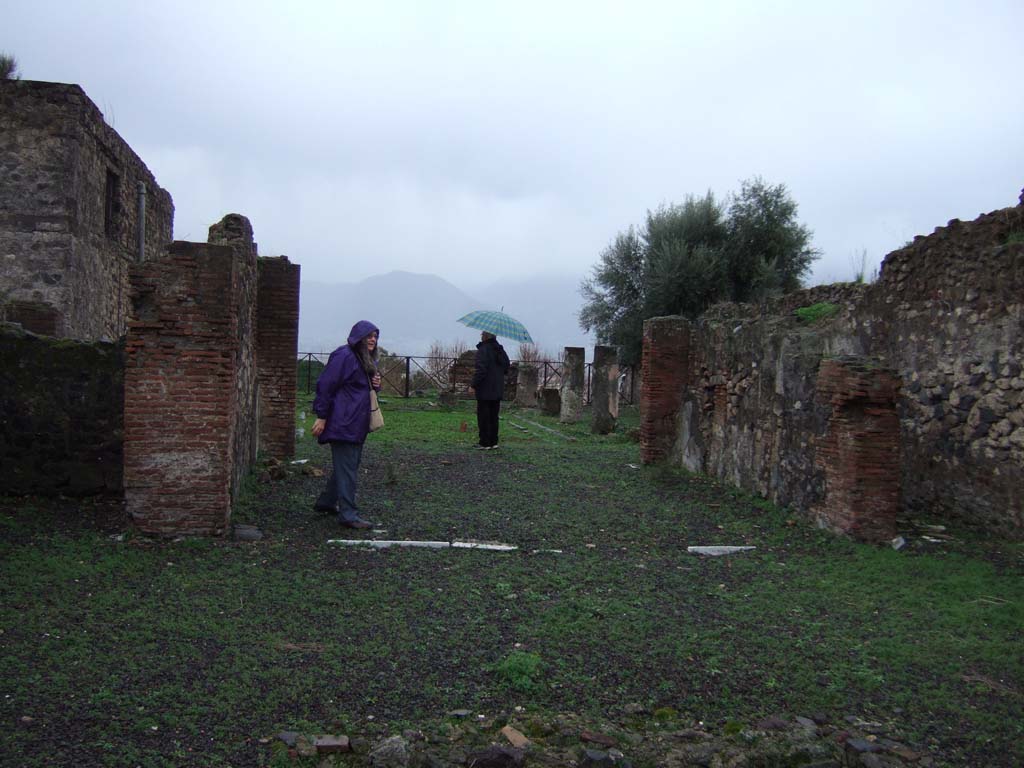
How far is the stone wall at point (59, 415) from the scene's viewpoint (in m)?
A: 7.05

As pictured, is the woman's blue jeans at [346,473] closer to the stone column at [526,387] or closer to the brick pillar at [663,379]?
the brick pillar at [663,379]

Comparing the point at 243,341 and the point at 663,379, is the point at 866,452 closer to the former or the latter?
→ the point at 663,379

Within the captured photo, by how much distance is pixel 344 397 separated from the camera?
23.3ft

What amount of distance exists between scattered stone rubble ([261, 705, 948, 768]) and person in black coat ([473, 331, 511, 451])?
9.55m

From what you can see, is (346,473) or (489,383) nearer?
Result: (346,473)

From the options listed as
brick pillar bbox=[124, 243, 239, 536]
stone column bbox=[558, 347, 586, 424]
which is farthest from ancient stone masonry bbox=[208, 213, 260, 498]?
stone column bbox=[558, 347, 586, 424]

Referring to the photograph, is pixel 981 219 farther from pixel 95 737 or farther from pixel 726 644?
pixel 95 737

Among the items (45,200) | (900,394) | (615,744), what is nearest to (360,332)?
(615,744)

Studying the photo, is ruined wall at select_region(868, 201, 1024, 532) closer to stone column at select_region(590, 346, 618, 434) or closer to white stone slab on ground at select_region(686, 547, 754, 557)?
white stone slab on ground at select_region(686, 547, 754, 557)

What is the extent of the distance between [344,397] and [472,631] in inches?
118

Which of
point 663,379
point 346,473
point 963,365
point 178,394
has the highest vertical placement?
point 963,365

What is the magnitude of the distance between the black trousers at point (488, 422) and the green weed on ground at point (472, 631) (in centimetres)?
543

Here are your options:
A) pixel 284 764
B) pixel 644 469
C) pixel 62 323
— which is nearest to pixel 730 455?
pixel 644 469

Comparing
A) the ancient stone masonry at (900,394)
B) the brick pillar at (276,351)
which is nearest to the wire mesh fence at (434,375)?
the brick pillar at (276,351)
